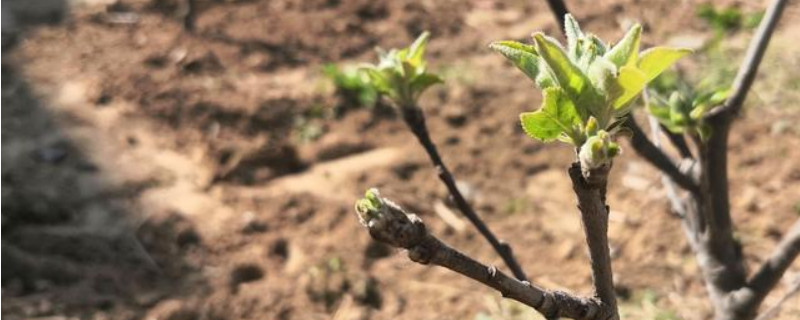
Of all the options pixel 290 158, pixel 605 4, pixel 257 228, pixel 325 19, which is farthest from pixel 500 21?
pixel 257 228

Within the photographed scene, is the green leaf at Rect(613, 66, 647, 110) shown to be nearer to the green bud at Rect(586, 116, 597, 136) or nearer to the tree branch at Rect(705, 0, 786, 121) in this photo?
the green bud at Rect(586, 116, 597, 136)

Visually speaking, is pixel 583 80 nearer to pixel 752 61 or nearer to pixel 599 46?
pixel 599 46

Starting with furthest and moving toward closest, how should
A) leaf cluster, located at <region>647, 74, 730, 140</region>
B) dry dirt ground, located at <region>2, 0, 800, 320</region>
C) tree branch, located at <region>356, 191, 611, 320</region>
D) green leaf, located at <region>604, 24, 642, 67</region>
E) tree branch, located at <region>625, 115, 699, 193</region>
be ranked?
dry dirt ground, located at <region>2, 0, 800, 320</region> → tree branch, located at <region>625, 115, 699, 193</region> → leaf cluster, located at <region>647, 74, 730, 140</region> → green leaf, located at <region>604, 24, 642, 67</region> → tree branch, located at <region>356, 191, 611, 320</region>

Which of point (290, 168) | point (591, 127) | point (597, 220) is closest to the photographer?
point (591, 127)

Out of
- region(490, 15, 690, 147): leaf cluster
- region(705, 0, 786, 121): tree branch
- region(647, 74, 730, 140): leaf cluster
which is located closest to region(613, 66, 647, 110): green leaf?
region(490, 15, 690, 147): leaf cluster

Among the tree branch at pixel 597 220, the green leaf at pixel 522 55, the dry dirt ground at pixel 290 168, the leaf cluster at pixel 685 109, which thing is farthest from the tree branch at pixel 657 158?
the dry dirt ground at pixel 290 168

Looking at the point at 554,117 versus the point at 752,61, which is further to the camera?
the point at 752,61

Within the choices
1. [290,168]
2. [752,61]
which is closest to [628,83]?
[752,61]
